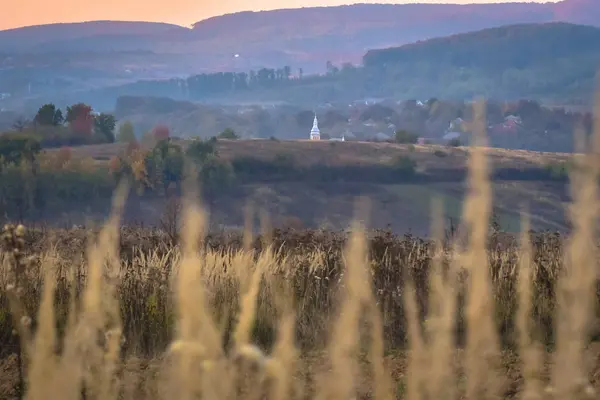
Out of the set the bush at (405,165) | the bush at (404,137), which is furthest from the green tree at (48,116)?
the bush at (404,137)

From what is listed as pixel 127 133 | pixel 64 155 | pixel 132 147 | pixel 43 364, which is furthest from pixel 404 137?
pixel 43 364

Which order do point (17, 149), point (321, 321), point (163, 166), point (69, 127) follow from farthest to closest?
1. point (69, 127)
2. point (163, 166)
3. point (17, 149)
4. point (321, 321)

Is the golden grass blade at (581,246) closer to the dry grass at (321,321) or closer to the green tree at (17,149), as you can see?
the dry grass at (321,321)

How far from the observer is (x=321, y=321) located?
625cm

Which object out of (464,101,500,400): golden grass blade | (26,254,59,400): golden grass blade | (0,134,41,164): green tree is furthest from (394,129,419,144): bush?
(464,101,500,400): golden grass blade

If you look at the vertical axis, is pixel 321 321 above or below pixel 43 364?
below

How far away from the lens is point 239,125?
170625 millimetres

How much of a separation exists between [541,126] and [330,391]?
138m

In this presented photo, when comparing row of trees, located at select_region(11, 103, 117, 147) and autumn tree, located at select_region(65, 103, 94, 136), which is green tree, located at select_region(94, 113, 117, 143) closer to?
row of trees, located at select_region(11, 103, 117, 147)

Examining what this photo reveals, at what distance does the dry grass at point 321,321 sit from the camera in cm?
188

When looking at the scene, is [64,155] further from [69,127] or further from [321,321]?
[321,321]

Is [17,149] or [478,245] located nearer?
[478,245]

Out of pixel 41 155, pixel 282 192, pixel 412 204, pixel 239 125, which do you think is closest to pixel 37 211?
pixel 41 155

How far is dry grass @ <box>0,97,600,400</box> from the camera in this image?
Answer: 6.15 ft
